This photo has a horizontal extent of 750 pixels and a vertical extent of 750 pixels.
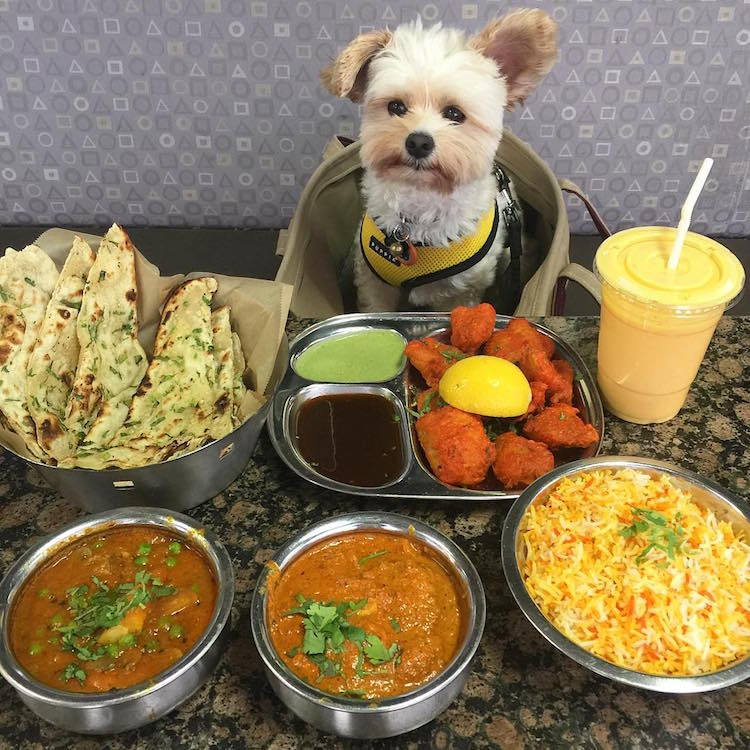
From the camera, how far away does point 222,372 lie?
4.68 feet

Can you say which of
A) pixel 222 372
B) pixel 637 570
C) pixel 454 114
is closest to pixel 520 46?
pixel 454 114

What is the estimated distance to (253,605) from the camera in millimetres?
1037

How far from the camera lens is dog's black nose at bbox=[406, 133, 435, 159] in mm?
1964

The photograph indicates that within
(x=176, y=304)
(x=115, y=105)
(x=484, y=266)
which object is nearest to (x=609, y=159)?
(x=484, y=266)

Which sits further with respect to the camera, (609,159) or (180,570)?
(609,159)

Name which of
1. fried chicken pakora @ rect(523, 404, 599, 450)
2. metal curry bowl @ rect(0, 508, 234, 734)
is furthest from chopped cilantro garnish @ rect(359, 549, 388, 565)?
fried chicken pakora @ rect(523, 404, 599, 450)

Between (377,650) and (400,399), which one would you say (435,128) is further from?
(377,650)

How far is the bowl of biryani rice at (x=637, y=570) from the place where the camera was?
3.33 feet

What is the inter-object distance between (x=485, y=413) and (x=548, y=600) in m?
0.44

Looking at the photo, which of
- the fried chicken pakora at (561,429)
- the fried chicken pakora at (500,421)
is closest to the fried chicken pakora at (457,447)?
the fried chicken pakora at (500,421)

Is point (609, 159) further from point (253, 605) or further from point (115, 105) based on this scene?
point (253, 605)

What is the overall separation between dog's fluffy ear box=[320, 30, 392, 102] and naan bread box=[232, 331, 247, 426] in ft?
2.92

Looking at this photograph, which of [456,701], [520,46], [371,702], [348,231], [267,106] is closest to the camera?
[371,702]

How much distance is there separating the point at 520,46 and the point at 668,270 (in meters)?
0.95
